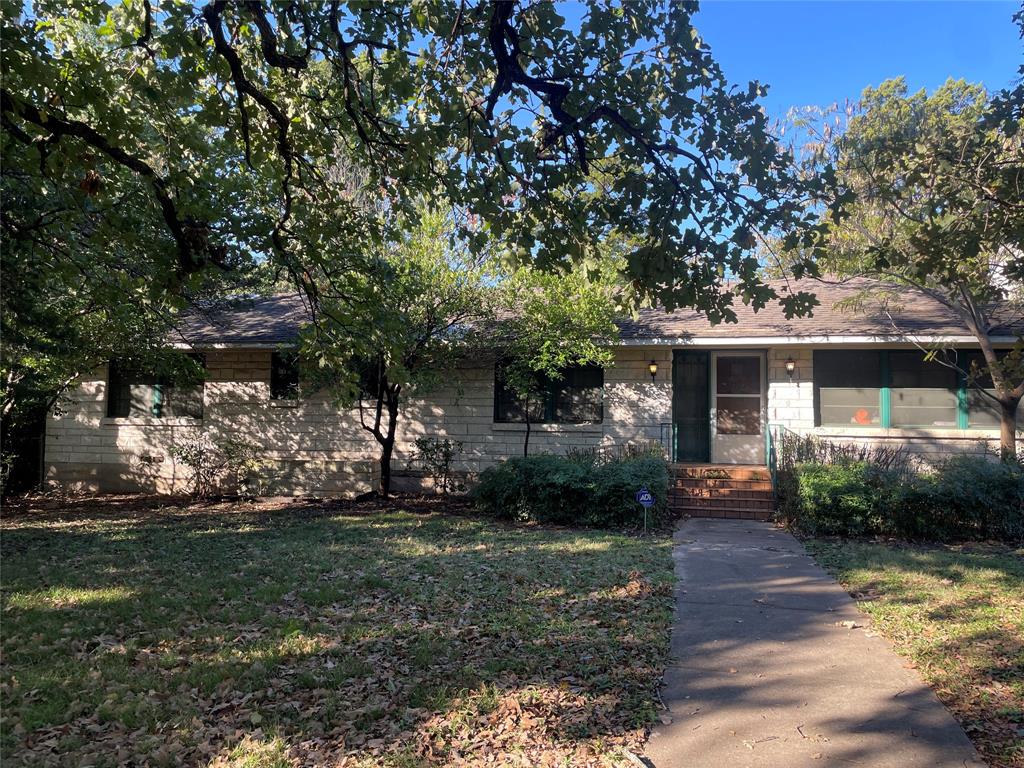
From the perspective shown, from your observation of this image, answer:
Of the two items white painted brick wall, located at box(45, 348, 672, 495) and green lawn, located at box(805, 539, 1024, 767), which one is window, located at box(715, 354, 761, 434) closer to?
white painted brick wall, located at box(45, 348, 672, 495)

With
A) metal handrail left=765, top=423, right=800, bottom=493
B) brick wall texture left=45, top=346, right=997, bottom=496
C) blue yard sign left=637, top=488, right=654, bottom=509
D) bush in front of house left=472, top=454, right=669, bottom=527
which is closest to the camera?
blue yard sign left=637, top=488, right=654, bottom=509

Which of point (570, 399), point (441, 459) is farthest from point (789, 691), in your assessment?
point (441, 459)

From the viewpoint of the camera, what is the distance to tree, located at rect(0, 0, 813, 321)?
5.07 meters

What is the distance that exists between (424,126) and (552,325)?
18.8 feet

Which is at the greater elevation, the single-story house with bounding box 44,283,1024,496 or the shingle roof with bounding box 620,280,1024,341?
the shingle roof with bounding box 620,280,1024,341

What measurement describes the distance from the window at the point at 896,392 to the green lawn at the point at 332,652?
6.11m

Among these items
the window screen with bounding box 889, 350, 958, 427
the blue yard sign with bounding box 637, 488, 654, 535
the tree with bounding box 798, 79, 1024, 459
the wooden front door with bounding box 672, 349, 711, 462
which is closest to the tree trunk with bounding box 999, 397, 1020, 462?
the tree with bounding box 798, 79, 1024, 459

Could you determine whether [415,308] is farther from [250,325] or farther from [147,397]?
[147,397]

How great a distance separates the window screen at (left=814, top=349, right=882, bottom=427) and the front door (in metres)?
1.02

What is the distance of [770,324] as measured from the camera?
12.6m

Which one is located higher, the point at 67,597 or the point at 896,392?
the point at 896,392

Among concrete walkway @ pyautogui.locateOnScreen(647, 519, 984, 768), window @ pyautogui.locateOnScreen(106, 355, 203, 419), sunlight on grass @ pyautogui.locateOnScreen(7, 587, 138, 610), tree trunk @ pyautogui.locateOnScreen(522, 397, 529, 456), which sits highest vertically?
window @ pyautogui.locateOnScreen(106, 355, 203, 419)

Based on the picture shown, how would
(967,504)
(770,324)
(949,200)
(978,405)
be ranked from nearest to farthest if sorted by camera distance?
(949,200)
(967,504)
(978,405)
(770,324)

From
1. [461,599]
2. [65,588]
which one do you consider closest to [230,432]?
[65,588]
